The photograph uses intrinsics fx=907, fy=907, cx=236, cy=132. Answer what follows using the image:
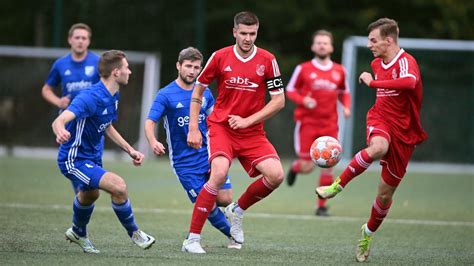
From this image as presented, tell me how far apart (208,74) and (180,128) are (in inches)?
27.6

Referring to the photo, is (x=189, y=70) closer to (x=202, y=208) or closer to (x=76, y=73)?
(x=202, y=208)

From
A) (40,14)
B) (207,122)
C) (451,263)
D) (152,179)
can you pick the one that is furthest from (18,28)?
(451,263)

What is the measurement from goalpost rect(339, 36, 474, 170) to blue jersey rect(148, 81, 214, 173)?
1032 cm

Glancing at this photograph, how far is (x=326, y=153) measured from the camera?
24.9 feet

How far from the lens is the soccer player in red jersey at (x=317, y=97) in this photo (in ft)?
38.1

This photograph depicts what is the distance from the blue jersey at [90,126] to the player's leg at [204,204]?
0.91m

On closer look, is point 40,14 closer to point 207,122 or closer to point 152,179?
point 152,179

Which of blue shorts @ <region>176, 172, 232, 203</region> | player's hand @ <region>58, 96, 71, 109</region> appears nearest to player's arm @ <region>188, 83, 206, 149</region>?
blue shorts @ <region>176, 172, 232, 203</region>

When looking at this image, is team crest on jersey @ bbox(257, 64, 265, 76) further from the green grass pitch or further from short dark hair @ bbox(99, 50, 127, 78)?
the green grass pitch

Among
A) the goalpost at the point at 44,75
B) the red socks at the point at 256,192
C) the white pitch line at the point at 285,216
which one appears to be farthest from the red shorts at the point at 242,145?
the goalpost at the point at 44,75

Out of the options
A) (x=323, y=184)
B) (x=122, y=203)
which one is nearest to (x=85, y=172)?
(x=122, y=203)

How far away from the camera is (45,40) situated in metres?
19.4

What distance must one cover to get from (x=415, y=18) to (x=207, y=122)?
18.0m

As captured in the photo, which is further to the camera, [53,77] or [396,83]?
[53,77]
